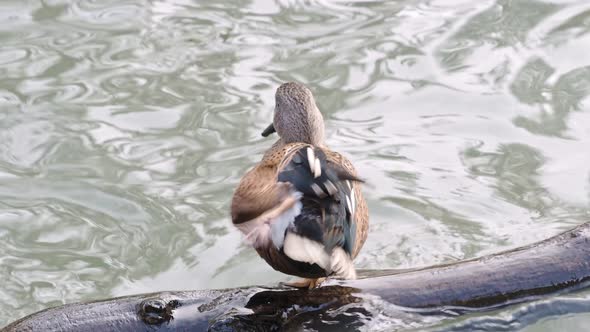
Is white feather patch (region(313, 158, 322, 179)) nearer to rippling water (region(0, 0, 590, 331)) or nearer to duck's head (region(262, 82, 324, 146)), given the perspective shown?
rippling water (region(0, 0, 590, 331))

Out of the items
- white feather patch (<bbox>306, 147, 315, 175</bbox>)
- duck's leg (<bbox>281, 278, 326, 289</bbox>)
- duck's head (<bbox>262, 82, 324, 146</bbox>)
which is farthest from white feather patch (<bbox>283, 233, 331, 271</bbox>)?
duck's head (<bbox>262, 82, 324, 146</bbox>)

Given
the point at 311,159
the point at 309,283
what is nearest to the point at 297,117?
the point at 309,283

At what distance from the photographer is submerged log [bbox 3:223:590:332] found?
4523mm

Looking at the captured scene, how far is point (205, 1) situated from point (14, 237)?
4.20 m

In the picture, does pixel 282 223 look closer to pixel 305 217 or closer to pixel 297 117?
pixel 305 217

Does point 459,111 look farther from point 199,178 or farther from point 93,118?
point 93,118

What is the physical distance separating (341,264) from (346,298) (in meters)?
0.18

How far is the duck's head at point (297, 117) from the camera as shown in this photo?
6.99 metres

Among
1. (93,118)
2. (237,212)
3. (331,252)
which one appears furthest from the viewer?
(93,118)

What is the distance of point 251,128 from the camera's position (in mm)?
8680

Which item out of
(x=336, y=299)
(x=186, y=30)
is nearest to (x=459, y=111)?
(x=186, y=30)

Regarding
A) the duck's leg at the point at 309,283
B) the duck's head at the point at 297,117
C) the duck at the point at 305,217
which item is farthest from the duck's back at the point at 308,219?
the duck's head at the point at 297,117

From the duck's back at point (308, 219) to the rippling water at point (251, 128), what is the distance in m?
0.74

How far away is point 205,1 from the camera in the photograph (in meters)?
10.7
